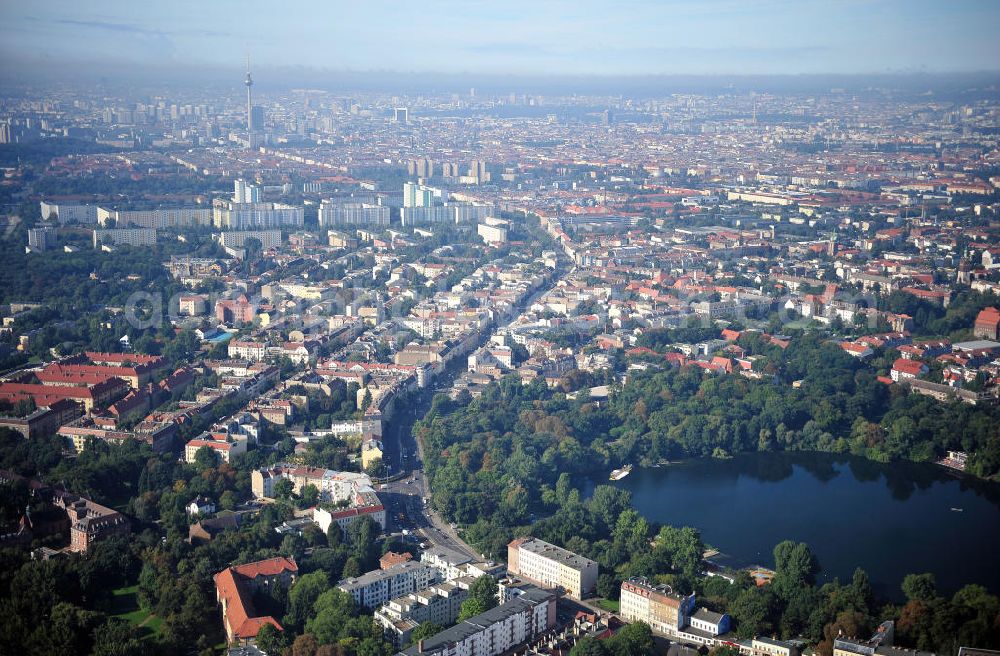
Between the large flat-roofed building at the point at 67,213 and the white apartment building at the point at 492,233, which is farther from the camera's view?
the white apartment building at the point at 492,233

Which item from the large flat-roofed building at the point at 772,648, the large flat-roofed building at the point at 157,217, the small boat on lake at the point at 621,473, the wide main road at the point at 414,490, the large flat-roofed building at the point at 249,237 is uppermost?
the large flat-roofed building at the point at 157,217

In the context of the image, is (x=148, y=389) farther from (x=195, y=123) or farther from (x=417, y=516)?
(x=195, y=123)

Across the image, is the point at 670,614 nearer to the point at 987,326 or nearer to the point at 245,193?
the point at 987,326

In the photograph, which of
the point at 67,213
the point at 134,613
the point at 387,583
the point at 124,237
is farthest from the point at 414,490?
the point at 67,213

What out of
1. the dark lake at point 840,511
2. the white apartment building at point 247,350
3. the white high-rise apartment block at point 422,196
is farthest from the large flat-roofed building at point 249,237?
the dark lake at point 840,511

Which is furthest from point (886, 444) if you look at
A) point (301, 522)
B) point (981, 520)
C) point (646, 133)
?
point (646, 133)

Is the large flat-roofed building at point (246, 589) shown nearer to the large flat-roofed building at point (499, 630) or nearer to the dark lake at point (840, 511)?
the large flat-roofed building at point (499, 630)
